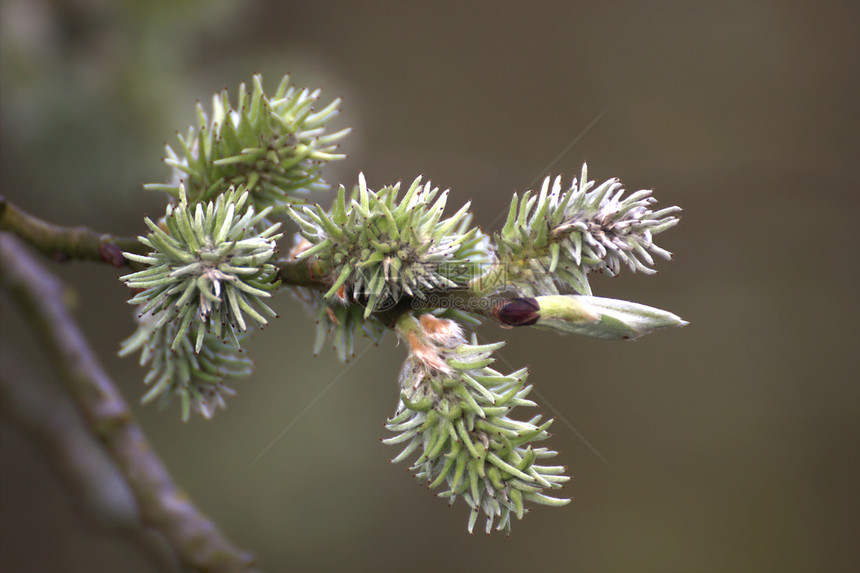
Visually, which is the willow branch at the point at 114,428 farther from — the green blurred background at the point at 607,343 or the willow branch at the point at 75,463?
the green blurred background at the point at 607,343

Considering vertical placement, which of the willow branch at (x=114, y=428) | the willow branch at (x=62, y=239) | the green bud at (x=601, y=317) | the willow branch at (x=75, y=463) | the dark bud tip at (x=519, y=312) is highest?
the green bud at (x=601, y=317)

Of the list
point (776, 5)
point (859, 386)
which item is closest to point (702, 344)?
point (859, 386)

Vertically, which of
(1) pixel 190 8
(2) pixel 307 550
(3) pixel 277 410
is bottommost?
(2) pixel 307 550

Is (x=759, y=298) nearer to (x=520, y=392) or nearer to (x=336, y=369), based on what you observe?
(x=336, y=369)

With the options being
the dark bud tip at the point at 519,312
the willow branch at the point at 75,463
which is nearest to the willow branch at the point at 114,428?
the willow branch at the point at 75,463

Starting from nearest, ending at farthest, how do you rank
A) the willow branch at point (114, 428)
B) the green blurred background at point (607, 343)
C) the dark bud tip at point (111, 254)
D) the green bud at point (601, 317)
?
the green bud at point (601, 317) < the dark bud tip at point (111, 254) < the willow branch at point (114, 428) < the green blurred background at point (607, 343)

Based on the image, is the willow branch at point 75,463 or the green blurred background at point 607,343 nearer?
the willow branch at point 75,463

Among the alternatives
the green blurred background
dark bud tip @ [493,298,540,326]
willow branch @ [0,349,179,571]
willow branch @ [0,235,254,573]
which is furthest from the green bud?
the green blurred background
